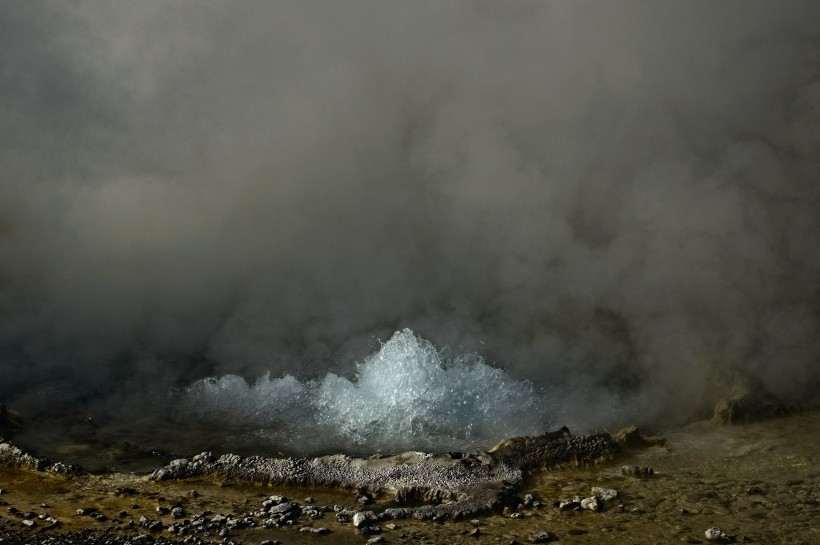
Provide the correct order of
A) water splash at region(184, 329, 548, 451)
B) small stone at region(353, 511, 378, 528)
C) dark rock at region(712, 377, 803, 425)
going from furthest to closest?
water splash at region(184, 329, 548, 451) < dark rock at region(712, 377, 803, 425) < small stone at region(353, 511, 378, 528)

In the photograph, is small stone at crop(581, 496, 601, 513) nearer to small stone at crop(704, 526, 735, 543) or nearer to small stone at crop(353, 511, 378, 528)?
small stone at crop(704, 526, 735, 543)

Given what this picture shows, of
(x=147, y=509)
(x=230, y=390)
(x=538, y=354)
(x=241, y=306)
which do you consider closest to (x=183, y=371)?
(x=230, y=390)

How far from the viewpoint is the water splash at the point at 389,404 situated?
422 centimetres

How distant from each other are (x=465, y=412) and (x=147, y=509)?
6.43 feet

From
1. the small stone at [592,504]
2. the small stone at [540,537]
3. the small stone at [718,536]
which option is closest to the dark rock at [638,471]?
the small stone at [592,504]

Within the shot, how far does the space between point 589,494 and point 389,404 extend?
1.60 metres

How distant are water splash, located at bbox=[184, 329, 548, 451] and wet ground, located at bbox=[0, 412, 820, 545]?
714mm

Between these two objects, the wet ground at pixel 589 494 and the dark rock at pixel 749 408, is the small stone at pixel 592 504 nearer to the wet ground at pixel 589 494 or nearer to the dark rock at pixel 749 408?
the wet ground at pixel 589 494

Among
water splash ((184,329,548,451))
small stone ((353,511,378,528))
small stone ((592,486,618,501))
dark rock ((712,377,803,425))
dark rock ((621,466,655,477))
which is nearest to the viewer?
small stone ((353,511,378,528))

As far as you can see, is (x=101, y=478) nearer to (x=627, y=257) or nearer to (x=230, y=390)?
(x=230, y=390)

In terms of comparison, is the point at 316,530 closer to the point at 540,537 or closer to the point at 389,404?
the point at 540,537

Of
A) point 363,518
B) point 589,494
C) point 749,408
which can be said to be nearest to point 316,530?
point 363,518

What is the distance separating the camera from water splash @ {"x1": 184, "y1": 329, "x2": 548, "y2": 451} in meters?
4.22

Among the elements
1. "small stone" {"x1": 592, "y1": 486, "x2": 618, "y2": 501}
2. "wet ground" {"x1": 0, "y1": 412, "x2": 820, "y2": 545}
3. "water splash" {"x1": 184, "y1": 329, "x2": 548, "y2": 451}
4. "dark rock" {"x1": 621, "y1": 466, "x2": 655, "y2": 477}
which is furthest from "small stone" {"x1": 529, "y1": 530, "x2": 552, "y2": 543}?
"water splash" {"x1": 184, "y1": 329, "x2": 548, "y2": 451}
